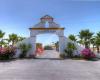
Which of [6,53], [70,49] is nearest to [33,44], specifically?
[6,53]

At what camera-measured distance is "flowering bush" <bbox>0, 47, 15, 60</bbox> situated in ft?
75.5

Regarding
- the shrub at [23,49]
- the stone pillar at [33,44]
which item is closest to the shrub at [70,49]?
the stone pillar at [33,44]

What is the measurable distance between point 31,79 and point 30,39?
16.6m

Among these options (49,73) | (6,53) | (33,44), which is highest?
(33,44)

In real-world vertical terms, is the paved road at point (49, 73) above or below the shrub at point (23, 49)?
below

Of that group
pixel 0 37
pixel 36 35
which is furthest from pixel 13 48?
pixel 0 37

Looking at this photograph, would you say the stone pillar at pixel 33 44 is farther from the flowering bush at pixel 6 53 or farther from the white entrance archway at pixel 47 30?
the flowering bush at pixel 6 53

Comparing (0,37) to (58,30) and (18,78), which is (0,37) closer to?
(58,30)

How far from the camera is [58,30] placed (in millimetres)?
26484

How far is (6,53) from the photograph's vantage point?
76.1ft

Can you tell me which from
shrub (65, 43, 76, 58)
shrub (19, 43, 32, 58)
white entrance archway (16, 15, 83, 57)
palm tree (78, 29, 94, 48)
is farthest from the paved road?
palm tree (78, 29, 94, 48)

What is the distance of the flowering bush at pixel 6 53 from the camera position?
23027mm

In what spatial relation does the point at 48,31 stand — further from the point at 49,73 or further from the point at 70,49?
the point at 49,73

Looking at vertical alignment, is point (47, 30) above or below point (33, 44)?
above
